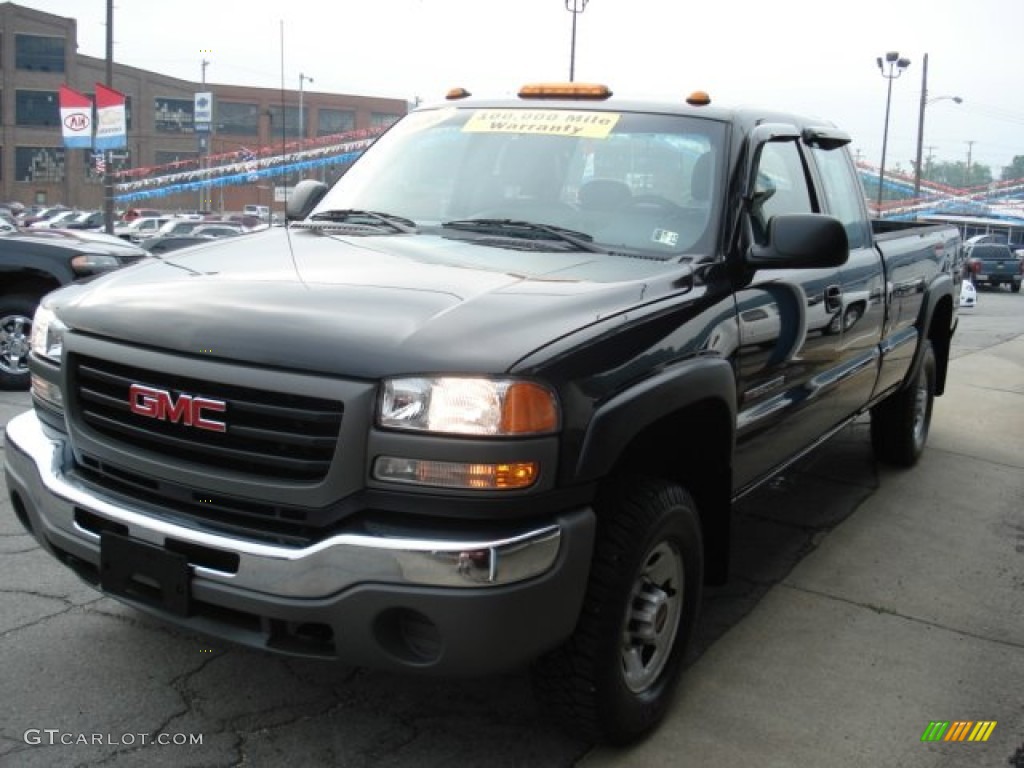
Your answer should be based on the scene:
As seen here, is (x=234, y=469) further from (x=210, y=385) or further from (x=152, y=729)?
(x=152, y=729)

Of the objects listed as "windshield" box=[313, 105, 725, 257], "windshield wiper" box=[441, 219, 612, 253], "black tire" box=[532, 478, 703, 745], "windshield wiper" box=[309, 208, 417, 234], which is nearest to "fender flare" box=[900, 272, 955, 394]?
"windshield" box=[313, 105, 725, 257]

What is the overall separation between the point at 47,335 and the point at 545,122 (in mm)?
1912

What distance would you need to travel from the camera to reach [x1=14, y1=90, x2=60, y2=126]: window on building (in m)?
72.1

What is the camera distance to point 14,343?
7.64 metres

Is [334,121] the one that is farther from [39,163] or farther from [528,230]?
[528,230]

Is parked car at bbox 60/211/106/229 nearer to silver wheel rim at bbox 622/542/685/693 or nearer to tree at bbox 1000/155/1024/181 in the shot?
silver wheel rim at bbox 622/542/685/693

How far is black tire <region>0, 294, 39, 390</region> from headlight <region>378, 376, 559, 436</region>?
625cm

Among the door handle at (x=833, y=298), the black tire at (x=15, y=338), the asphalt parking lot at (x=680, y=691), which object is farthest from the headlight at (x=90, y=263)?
the door handle at (x=833, y=298)

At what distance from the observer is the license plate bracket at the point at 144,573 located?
7.88 feet

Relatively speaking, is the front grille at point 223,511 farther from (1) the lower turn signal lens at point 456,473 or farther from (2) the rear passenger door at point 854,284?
(2) the rear passenger door at point 854,284

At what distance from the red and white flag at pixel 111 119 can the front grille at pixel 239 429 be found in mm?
19524

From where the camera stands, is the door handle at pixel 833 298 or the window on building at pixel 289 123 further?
the window on building at pixel 289 123

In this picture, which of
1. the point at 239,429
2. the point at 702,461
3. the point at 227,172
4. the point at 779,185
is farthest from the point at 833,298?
the point at 227,172

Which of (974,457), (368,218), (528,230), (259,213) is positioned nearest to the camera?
(528,230)
